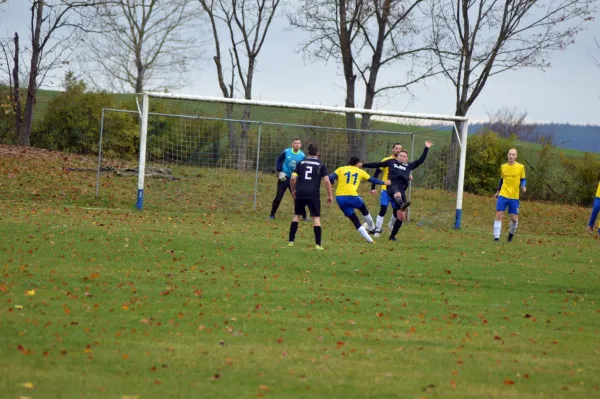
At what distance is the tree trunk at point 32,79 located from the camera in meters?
28.1

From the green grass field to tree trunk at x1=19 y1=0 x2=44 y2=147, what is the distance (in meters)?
12.1

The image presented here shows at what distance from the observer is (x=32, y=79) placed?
28.2m

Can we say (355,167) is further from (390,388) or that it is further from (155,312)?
(390,388)

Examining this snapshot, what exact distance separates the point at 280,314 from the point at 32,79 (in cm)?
2239

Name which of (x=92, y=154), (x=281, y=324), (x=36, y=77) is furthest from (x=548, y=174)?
(x=281, y=324)

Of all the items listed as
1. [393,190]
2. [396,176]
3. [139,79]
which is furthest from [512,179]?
[139,79]

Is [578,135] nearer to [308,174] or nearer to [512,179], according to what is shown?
[512,179]

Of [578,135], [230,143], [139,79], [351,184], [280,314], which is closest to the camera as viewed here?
[280,314]

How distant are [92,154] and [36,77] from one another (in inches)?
134

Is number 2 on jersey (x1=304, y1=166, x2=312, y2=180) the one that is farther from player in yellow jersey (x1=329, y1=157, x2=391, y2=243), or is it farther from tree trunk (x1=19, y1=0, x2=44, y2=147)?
tree trunk (x1=19, y1=0, x2=44, y2=147)

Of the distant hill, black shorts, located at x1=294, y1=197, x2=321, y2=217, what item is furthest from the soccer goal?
the distant hill

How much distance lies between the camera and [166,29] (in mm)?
43594

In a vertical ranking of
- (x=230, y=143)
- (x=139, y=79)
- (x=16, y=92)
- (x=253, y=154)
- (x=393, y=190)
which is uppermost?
(x=139, y=79)

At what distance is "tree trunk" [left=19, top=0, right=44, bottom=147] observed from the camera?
2809cm
